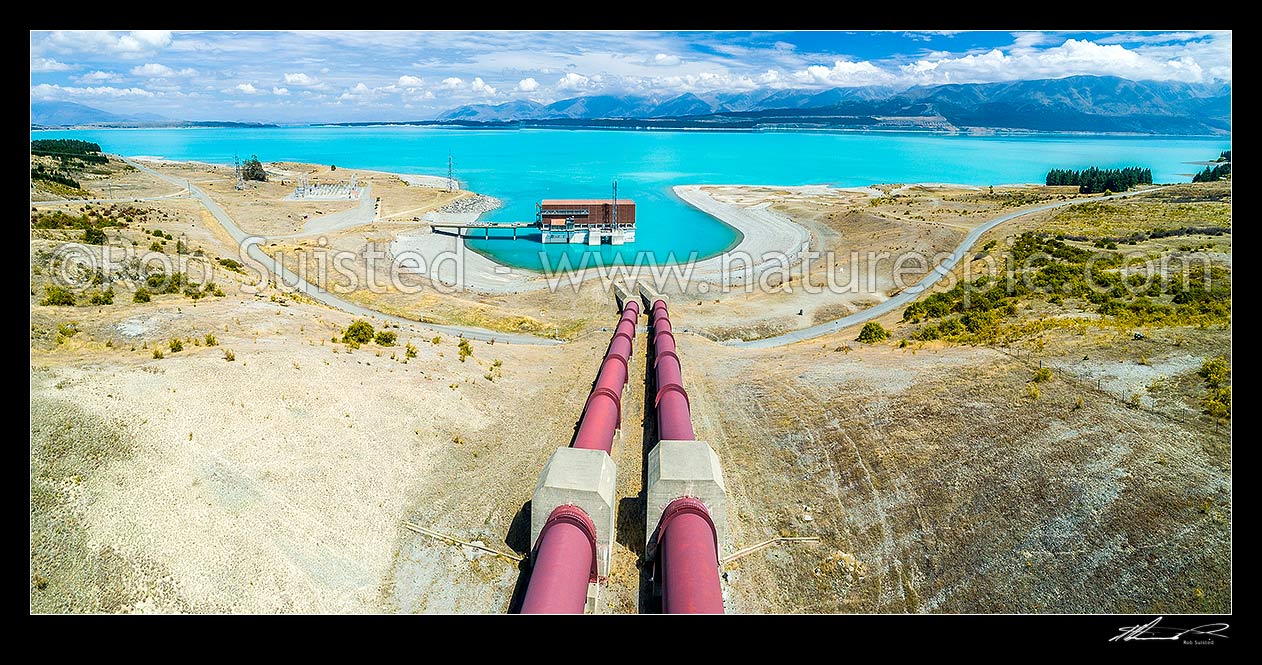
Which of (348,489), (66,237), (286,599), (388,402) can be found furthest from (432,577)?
(66,237)

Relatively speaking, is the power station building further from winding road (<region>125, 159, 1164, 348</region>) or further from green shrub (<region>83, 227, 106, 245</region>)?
green shrub (<region>83, 227, 106, 245</region>)

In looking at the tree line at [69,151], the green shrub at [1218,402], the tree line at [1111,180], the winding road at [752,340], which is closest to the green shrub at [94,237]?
the winding road at [752,340]

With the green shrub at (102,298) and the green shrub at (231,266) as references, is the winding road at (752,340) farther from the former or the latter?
the green shrub at (102,298)

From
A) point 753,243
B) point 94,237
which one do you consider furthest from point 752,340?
point 94,237

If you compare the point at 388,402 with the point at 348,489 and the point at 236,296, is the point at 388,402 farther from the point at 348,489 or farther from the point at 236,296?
the point at 236,296

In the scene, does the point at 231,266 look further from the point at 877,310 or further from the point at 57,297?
the point at 877,310

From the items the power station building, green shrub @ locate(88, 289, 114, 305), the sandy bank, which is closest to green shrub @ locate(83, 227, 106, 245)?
green shrub @ locate(88, 289, 114, 305)
